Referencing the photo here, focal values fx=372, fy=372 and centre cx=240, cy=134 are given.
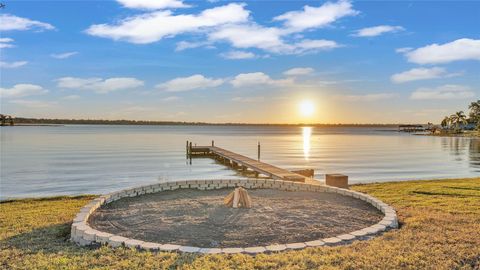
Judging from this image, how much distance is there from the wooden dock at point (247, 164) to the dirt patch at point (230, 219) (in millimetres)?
6348

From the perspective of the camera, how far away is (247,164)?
89.0 feet

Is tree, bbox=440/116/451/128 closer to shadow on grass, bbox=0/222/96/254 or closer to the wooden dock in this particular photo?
the wooden dock

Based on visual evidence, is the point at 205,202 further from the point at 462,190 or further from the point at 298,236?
the point at 462,190

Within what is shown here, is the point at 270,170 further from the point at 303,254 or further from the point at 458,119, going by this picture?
the point at 458,119

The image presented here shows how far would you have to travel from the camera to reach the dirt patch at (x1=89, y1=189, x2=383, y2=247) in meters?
6.80

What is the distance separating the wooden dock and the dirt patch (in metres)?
6.35

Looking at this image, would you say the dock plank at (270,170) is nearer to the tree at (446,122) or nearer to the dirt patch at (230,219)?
the dirt patch at (230,219)

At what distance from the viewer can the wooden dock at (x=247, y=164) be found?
56.6ft

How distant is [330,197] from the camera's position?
10.4m

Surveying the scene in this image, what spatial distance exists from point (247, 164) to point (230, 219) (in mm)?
19178

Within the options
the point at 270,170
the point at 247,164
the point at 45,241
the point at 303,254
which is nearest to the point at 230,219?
the point at 303,254

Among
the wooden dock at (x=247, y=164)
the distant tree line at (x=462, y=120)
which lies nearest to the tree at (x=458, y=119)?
the distant tree line at (x=462, y=120)

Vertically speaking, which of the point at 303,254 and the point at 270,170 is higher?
the point at 303,254

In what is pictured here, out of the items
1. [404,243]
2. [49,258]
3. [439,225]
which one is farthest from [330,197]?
[49,258]
